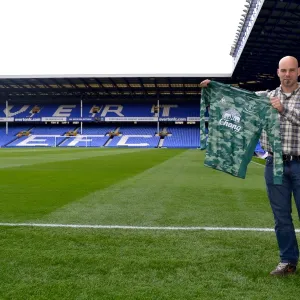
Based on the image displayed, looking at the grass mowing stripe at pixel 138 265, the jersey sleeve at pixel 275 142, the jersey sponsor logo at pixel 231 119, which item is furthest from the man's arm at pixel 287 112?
the grass mowing stripe at pixel 138 265

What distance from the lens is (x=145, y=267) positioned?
4777 mm

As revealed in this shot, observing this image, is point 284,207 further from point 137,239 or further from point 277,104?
point 137,239

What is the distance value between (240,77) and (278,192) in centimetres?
5691

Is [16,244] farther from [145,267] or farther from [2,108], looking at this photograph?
[2,108]

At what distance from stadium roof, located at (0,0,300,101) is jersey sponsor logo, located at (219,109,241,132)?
86.8 ft

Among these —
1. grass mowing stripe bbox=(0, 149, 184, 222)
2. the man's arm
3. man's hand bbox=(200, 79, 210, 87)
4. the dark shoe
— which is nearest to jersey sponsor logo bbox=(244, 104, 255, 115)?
the man's arm

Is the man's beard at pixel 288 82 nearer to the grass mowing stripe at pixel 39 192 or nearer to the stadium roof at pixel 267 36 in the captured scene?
the grass mowing stripe at pixel 39 192

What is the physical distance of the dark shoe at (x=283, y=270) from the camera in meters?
4.55

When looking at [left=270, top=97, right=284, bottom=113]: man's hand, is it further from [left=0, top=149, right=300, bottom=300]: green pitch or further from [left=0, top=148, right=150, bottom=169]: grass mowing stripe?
[left=0, top=148, right=150, bottom=169]: grass mowing stripe

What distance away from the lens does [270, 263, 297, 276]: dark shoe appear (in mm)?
4555

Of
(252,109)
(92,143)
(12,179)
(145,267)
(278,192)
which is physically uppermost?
(252,109)

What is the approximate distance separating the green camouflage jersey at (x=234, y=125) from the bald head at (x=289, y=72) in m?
0.29

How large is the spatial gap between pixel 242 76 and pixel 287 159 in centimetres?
5588

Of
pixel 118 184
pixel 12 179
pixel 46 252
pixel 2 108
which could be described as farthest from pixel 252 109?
pixel 2 108
